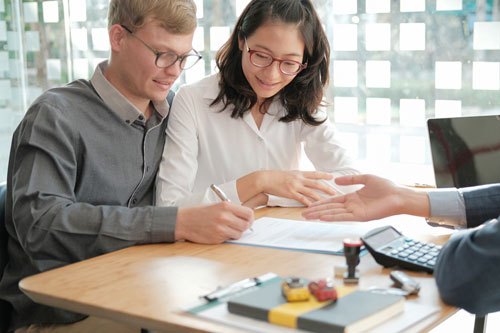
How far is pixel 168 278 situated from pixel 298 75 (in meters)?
1.26

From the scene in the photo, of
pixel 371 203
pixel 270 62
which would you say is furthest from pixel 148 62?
pixel 371 203

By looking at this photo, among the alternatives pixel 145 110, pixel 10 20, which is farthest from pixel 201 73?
pixel 145 110

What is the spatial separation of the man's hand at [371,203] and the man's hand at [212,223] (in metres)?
0.23

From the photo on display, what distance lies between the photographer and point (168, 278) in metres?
1.42

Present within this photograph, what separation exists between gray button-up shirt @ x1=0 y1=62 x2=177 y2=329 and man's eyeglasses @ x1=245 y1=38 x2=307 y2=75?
0.45m

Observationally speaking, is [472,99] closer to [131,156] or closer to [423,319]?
[131,156]

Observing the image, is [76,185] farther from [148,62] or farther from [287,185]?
[287,185]

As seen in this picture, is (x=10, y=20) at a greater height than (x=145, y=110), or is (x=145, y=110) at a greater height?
(x=10, y=20)

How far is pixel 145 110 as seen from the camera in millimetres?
2137

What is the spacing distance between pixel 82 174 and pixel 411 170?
7.13ft

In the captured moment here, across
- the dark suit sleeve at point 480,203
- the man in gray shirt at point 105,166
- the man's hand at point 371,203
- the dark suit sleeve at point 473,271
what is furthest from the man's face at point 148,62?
the dark suit sleeve at point 473,271

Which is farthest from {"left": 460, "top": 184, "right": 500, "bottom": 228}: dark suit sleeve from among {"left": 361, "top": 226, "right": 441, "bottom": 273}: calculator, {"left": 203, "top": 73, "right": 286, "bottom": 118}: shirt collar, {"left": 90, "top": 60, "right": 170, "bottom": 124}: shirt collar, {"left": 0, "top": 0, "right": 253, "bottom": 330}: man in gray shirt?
{"left": 90, "top": 60, "right": 170, "bottom": 124}: shirt collar

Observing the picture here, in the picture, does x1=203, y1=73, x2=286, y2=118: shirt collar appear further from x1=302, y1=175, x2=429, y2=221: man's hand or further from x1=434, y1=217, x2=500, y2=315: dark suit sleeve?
x1=434, y1=217, x2=500, y2=315: dark suit sleeve

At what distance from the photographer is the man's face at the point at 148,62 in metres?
1.95
